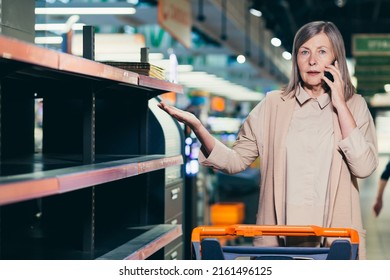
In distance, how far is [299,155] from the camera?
3289mm

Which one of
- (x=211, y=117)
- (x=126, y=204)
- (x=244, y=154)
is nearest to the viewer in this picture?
(x=244, y=154)

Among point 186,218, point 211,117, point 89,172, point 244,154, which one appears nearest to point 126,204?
point 244,154

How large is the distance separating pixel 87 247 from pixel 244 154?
2.75 ft

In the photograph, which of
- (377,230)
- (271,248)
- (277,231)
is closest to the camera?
(271,248)

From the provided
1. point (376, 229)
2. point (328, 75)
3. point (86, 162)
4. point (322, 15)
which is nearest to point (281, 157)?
point (328, 75)

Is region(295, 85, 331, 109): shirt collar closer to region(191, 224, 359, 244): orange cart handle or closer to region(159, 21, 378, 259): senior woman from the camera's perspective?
region(159, 21, 378, 259): senior woman

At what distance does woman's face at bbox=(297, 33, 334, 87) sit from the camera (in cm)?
324

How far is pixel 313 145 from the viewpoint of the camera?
10.8 feet

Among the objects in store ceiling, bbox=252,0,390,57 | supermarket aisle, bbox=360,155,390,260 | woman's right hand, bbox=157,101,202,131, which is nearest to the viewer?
woman's right hand, bbox=157,101,202,131

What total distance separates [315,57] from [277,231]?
0.83 meters

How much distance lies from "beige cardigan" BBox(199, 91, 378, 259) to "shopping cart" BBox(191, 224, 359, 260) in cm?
39

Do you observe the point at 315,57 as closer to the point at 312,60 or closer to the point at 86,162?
the point at 312,60

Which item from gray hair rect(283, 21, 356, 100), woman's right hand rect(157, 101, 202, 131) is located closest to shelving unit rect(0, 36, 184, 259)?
woman's right hand rect(157, 101, 202, 131)
